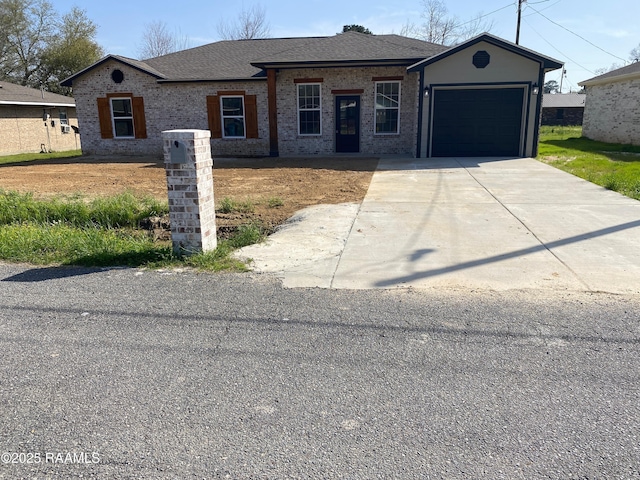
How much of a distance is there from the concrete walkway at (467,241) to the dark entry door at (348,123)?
28.7 feet

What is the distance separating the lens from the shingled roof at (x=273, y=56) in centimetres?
1770

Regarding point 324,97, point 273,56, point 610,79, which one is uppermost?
point 273,56

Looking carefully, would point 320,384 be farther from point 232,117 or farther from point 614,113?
point 614,113

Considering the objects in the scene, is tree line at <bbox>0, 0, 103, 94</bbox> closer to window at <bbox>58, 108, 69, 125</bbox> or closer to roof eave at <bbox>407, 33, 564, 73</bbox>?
window at <bbox>58, 108, 69, 125</bbox>

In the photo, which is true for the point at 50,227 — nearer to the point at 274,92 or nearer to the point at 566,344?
the point at 566,344

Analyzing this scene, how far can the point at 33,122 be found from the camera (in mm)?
27719

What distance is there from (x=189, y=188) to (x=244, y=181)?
7540mm

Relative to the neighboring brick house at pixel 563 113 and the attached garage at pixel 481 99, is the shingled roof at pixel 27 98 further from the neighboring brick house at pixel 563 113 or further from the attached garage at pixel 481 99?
the neighboring brick house at pixel 563 113

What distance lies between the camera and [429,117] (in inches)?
672

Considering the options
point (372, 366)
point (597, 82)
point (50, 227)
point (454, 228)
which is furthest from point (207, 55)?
point (372, 366)

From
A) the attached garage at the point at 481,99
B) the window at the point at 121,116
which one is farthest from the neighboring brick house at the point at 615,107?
the window at the point at 121,116

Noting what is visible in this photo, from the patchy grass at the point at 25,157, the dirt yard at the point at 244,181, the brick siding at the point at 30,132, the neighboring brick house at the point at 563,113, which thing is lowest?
the dirt yard at the point at 244,181

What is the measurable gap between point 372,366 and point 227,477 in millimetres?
1364

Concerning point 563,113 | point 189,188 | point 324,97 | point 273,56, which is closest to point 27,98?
point 273,56
